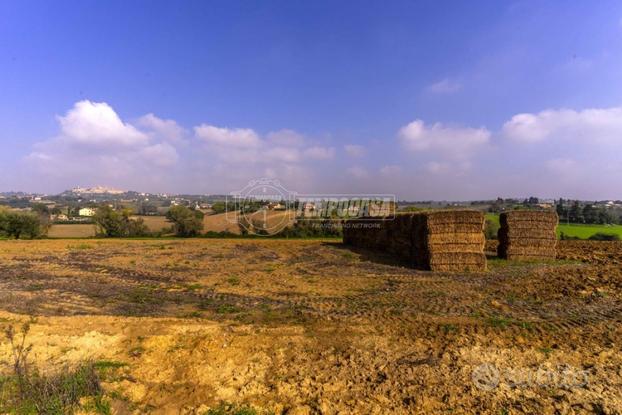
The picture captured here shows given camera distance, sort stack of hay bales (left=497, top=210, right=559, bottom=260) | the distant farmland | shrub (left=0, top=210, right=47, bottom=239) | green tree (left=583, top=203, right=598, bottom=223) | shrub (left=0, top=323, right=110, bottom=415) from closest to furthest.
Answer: shrub (left=0, top=323, right=110, bottom=415)
stack of hay bales (left=497, top=210, right=559, bottom=260)
the distant farmland
shrub (left=0, top=210, right=47, bottom=239)
green tree (left=583, top=203, right=598, bottom=223)

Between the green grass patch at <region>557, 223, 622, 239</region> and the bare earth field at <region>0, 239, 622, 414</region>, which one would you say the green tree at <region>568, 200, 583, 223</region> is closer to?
the green grass patch at <region>557, 223, 622, 239</region>

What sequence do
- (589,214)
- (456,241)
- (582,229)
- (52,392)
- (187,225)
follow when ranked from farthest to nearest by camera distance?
(589,214) < (187,225) < (582,229) < (456,241) < (52,392)

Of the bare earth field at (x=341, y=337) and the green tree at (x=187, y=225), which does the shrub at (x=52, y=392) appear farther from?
the green tree at (x=187, y=225)

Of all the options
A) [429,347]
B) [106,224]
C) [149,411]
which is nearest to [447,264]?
[429,347]

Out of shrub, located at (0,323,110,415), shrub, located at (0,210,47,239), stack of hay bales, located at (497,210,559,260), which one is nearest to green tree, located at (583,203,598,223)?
stack of hay bales, located at (497,210,559,260)

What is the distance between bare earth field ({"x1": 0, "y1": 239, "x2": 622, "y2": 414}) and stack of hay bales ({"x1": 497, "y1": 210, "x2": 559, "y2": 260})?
5.84ft

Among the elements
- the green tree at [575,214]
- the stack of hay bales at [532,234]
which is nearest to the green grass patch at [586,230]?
the green tree at [575,214]

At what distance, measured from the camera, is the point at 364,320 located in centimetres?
650

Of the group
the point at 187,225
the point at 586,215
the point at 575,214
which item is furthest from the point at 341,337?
the point at 575,214

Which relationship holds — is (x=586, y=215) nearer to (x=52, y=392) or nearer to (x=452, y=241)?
(x=452, y=241)

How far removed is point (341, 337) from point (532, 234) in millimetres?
10828

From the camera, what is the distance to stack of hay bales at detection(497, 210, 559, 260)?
12.8 metres

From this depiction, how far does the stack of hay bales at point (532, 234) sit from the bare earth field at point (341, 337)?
1.78 meters

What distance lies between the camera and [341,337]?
566cm
